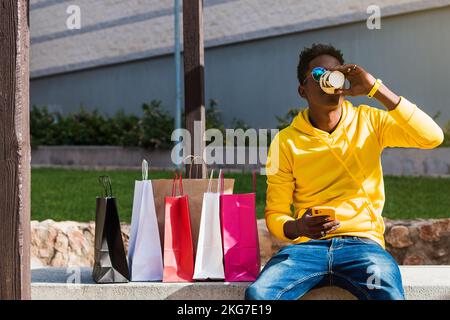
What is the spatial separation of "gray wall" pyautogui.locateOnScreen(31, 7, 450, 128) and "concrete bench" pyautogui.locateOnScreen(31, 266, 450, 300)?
343 inches

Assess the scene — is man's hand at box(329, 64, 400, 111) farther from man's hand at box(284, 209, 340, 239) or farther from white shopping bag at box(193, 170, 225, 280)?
white shopping bag at box(193, 170, 225, 280)

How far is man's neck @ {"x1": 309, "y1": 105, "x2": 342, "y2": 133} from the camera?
162 inches

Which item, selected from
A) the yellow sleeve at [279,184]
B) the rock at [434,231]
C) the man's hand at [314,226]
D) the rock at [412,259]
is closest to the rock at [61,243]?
the rock at [412,259]

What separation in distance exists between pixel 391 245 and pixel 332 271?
2838 millimetres

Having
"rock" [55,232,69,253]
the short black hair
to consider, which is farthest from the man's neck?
"rock" [55,232,69,253]

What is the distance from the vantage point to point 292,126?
420 cm

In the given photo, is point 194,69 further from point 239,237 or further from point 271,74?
point 271,74

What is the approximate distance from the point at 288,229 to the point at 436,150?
814 centimetres

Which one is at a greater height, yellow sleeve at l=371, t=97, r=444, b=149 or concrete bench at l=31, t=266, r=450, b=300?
yellow sleeve at l=371, t=97, r=444, b=149

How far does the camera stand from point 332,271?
3.80 m

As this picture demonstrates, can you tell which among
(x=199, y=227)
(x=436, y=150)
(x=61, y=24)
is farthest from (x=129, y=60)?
(x=199, y=227)

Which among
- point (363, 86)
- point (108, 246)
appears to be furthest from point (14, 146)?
point (363, 86)

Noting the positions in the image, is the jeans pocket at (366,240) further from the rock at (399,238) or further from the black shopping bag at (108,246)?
the rock at (399,238)
